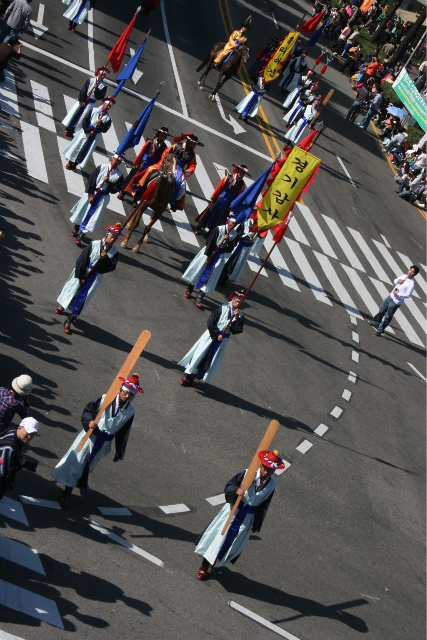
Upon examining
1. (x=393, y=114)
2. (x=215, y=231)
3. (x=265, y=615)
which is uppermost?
(x=393, y=114)

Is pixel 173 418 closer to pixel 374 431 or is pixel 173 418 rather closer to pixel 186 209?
pixel 374 431

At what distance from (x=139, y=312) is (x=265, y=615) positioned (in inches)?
246

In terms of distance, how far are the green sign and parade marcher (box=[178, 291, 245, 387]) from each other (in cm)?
2530

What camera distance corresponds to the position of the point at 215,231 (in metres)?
15.7

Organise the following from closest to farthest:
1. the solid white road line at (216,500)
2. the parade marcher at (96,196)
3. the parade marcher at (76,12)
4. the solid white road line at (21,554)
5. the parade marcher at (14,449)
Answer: the parade marcher at (14,449) < the solid white road line at (21,554) < the solid white road line at (216,500) < the parade marcher at (96,196) < the parade marcher at (76,12)

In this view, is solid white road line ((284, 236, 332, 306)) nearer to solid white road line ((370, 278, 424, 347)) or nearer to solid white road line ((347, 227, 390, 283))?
solid white road line ((370, 278, 424, 347))

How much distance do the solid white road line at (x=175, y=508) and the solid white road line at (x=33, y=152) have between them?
858 cm

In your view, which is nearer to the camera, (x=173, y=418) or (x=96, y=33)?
(x=173, y=418)

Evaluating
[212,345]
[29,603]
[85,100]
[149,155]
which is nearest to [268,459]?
[29,603]

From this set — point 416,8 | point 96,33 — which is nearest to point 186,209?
point 96,33

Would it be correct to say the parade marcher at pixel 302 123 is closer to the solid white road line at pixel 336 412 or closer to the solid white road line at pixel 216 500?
the solid white road line at pixel 336 412

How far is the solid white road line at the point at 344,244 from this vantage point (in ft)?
76.7

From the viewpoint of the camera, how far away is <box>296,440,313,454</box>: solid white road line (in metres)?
13.7

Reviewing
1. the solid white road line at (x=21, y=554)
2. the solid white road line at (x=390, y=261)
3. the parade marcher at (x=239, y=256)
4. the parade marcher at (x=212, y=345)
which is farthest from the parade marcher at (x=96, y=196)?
the solid white road line at (x=390, y=261)
